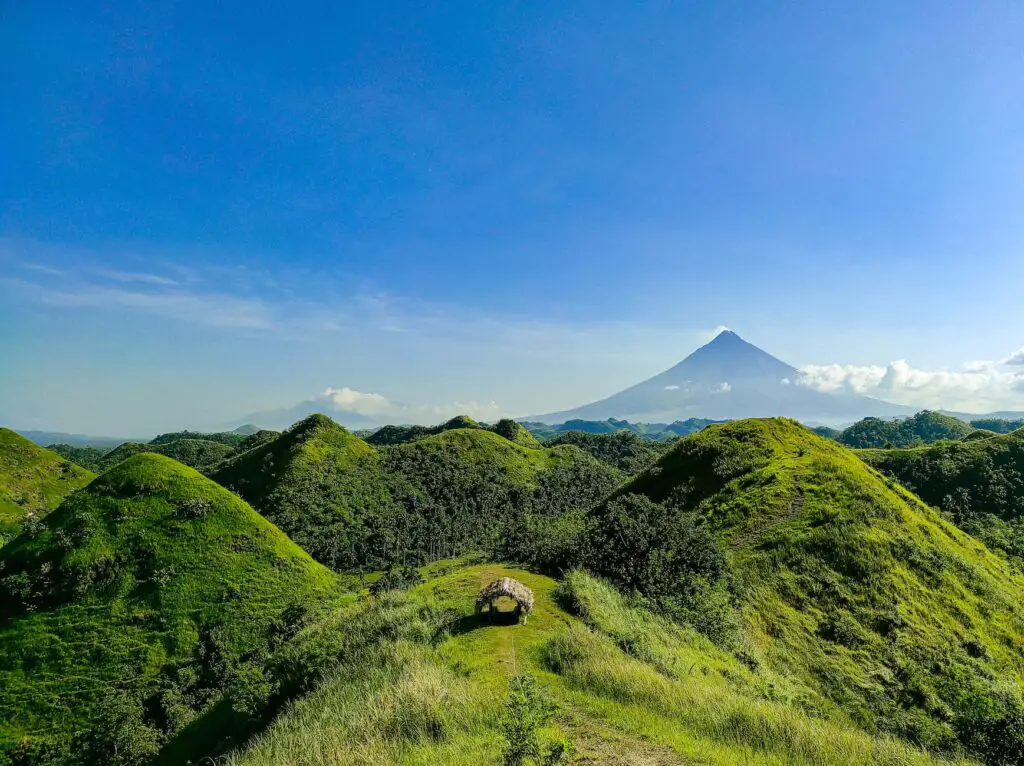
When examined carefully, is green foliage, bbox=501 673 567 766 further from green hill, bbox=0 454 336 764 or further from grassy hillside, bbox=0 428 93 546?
grassy hillside, bbox=0 428 93 546

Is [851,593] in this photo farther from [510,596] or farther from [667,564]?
[510,596]

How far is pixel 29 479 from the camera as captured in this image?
100812mm

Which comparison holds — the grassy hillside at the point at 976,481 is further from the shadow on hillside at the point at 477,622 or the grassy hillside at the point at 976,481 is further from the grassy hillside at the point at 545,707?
the shadow on hillside at the point at 477,622

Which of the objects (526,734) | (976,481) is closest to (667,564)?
(526,734)

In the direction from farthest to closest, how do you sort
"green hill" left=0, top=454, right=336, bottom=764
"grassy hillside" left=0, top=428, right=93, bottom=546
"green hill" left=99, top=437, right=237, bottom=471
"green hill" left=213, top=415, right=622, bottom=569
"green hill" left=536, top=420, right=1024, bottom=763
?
"green hill" left=99, top=437, right=237, bottom=471 < "green hill" left=213, top=415, right=622, bottom=569 < "grassy hillside" left=0, top=428, right=93, bottom=546 < "green hill" left=0, top=454, right=336, bottom=764 < "green hill" left=536, top=420, right=1024, bottom=763

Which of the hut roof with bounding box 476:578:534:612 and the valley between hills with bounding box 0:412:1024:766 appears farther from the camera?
the hut roof with bounding box 476:578:534:612

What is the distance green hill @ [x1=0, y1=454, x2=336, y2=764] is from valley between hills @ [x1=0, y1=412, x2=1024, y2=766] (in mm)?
222

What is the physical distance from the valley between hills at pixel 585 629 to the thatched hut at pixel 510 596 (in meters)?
0.48

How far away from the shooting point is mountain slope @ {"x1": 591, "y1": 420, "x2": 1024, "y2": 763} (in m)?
21.2

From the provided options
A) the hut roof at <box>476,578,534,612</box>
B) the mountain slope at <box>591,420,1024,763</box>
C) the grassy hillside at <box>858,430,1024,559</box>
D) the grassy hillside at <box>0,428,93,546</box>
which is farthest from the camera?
the grassy hillside at <box>0,428,93,546</box>

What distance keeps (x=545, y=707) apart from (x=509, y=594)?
31.1 ft

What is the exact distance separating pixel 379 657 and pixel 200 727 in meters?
20.8

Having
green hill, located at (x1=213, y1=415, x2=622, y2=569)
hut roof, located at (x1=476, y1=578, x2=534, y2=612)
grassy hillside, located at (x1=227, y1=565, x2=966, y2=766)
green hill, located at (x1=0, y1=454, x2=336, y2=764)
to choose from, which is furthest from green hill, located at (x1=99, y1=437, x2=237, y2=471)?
grassy hillside, located at (x1=227, y1=565, x2=966, y2=766)

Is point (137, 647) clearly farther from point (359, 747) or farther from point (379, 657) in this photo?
point (359, 747)
